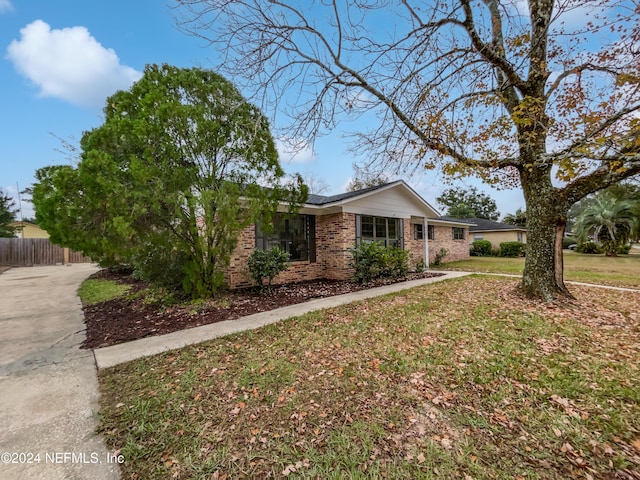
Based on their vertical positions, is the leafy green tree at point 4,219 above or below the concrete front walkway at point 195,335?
above

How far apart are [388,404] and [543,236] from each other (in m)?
5.75

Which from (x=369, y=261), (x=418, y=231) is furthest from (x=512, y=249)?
(x=369, y=261)

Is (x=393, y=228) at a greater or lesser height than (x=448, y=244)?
greater

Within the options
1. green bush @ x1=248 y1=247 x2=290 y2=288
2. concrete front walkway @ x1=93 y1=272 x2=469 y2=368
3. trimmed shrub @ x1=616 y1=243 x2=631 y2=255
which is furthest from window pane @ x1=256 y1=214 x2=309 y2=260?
trimmed shrub @ x1=616 y1=243 x2=631 y2=255

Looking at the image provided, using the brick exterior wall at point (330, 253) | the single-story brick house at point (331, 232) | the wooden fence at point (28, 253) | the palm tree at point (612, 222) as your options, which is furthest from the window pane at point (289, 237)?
the palm tree at point (612, 222)

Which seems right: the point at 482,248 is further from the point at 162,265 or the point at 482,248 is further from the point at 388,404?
the point at 388,404

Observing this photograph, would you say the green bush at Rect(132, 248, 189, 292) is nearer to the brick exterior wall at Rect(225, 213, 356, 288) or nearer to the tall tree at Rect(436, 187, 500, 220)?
the brick exterior wall at Rect(225, 213, 356, 288)

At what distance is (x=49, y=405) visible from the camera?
2.92 m

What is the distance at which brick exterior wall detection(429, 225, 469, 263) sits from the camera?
1684cm

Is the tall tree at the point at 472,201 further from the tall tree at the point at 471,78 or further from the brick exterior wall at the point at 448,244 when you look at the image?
the tall tree at the point at 471,78

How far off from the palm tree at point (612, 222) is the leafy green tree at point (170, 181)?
24896 millimetres

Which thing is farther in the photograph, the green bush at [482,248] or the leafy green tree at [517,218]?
the leafy green tree at [517,218]

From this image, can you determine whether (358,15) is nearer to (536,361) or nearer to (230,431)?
(536,361)

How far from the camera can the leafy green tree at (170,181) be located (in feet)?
17.3
